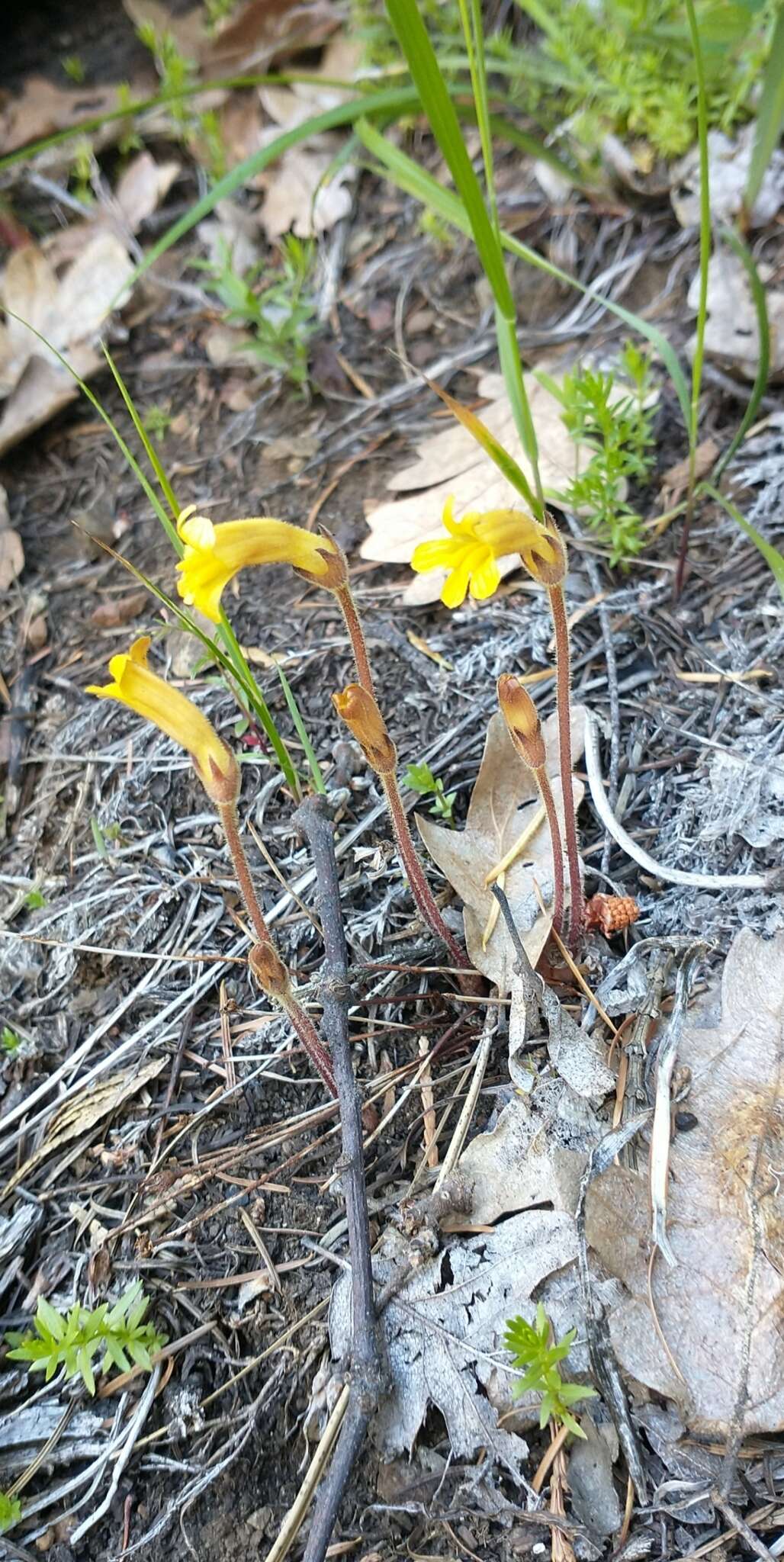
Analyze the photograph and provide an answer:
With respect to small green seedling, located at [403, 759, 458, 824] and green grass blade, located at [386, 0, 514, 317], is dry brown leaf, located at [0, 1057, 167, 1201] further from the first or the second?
green grass blade, located at [386, 0, 514, 317]

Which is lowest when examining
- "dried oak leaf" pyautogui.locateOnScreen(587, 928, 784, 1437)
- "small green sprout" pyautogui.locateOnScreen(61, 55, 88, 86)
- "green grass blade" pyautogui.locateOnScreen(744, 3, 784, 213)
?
"dried oak leaf" pyautogui.locateOnScreen(587, 928, 784, 1437)

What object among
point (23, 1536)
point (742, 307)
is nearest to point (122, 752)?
point (23, 1536)

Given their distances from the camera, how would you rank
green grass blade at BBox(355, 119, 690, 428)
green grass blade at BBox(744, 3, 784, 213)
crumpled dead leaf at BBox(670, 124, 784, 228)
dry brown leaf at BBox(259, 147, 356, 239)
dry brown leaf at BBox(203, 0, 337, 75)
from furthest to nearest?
dry brown leaf at BBox(203, 0, 337, 75) < dry brown leaf at BBox(259, 147, 356, 239) < crumpled dead leaf at BBox(670, 124, 784, 228) < green grass blade at BBox(744, 3, 784, 213) < green grass blade at BBox(355, 119, 690, 428)

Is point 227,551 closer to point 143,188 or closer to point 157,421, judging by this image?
point 157,421

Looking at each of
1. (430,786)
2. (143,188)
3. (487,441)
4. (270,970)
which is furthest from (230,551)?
(143,188)

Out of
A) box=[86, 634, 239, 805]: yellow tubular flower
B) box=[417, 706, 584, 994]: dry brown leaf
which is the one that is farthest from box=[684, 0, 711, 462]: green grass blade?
box=[86, 634, 239, 805]: yellow tubular flower

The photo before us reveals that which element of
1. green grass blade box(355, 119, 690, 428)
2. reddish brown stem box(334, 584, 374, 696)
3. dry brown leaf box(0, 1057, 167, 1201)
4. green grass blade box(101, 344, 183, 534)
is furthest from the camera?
green grass blade box(355, 119, 690, 428)
